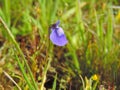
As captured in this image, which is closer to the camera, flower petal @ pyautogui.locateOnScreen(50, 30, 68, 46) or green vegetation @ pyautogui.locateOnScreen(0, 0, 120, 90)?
flower petal @ pyautogui.locateOnScreen(50, 30, 68, 46)

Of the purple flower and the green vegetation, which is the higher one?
→ the purple flower

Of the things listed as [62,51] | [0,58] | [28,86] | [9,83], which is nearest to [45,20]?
[62,51]

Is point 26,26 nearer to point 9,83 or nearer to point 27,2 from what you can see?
point 27,2

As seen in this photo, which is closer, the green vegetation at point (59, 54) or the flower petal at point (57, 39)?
the flower petal at point (57, 39)

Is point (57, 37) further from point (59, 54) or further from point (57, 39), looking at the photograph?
point (59, 54)

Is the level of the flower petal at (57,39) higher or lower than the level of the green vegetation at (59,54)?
higher

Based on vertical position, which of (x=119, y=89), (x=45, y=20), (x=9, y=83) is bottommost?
(x=119, y=89)

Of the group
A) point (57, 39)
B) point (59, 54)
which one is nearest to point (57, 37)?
point (57, 39)

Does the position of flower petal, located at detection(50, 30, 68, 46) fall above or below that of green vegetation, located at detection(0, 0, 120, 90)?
→ above

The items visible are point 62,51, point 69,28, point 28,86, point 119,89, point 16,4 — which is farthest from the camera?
point 16,4
